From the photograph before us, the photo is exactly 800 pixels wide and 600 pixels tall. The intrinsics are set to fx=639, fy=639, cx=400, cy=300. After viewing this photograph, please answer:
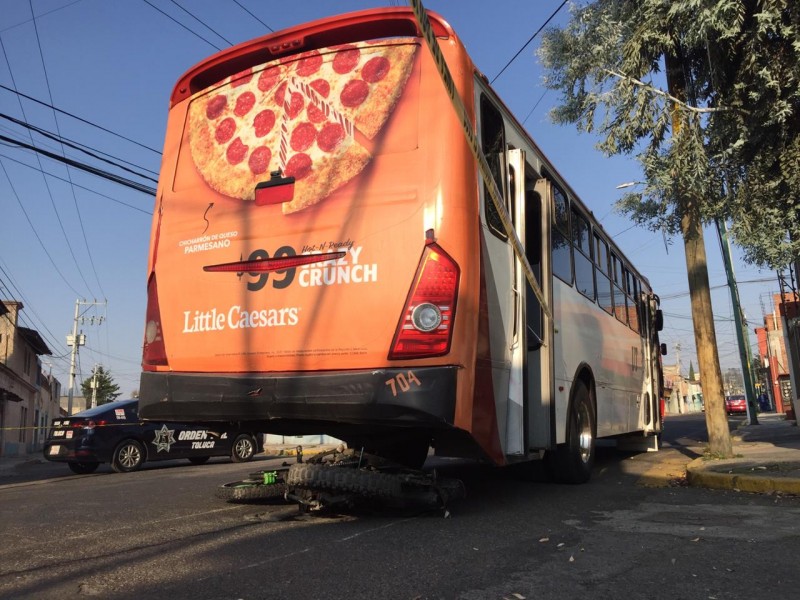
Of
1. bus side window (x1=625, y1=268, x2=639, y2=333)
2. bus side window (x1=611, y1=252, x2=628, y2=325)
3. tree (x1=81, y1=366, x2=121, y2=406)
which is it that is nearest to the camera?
bus side window (x1=611, y1=252, x2=628, y2=325)

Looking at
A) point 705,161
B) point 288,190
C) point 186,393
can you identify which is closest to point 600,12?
point 705,161

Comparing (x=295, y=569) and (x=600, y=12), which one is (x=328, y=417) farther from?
(x=600, y=12)

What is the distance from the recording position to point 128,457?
12258 mm

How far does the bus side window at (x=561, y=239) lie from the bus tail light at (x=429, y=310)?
8.08 ft

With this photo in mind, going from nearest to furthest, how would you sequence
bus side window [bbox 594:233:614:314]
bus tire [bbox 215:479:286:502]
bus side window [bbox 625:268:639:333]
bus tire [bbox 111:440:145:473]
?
bus tire [bbox 215:479:286:502] → bus side window [bbox 594:233:614:314] → bus side window [bbox 625:268:639:333] → bus tire [bbox 111:440:145:473]

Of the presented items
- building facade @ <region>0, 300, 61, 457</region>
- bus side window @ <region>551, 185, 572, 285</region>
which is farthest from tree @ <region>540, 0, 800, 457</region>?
building facade @ <region>0, 300, 61, 457</region>

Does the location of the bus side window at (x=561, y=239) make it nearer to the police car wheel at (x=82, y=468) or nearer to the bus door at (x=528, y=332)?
the bus door at (x=528, y=332)

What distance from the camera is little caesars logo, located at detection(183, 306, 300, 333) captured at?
15.0ft

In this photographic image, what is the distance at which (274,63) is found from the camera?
5.18 meters

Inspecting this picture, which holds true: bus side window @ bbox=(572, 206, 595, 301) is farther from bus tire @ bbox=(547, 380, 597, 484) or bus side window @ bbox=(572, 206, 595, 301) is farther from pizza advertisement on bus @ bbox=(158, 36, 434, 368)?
pizza advertisement on bus @ bbox=(158, 36, 434, 368)

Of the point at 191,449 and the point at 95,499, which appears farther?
the point at 191,449

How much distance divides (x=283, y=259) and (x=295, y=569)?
215cm

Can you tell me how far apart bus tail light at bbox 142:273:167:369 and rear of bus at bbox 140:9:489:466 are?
16 millimetres

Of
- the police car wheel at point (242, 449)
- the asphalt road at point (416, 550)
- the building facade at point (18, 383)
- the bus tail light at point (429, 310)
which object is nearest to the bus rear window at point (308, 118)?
the bus tail light at point (429, 310)
